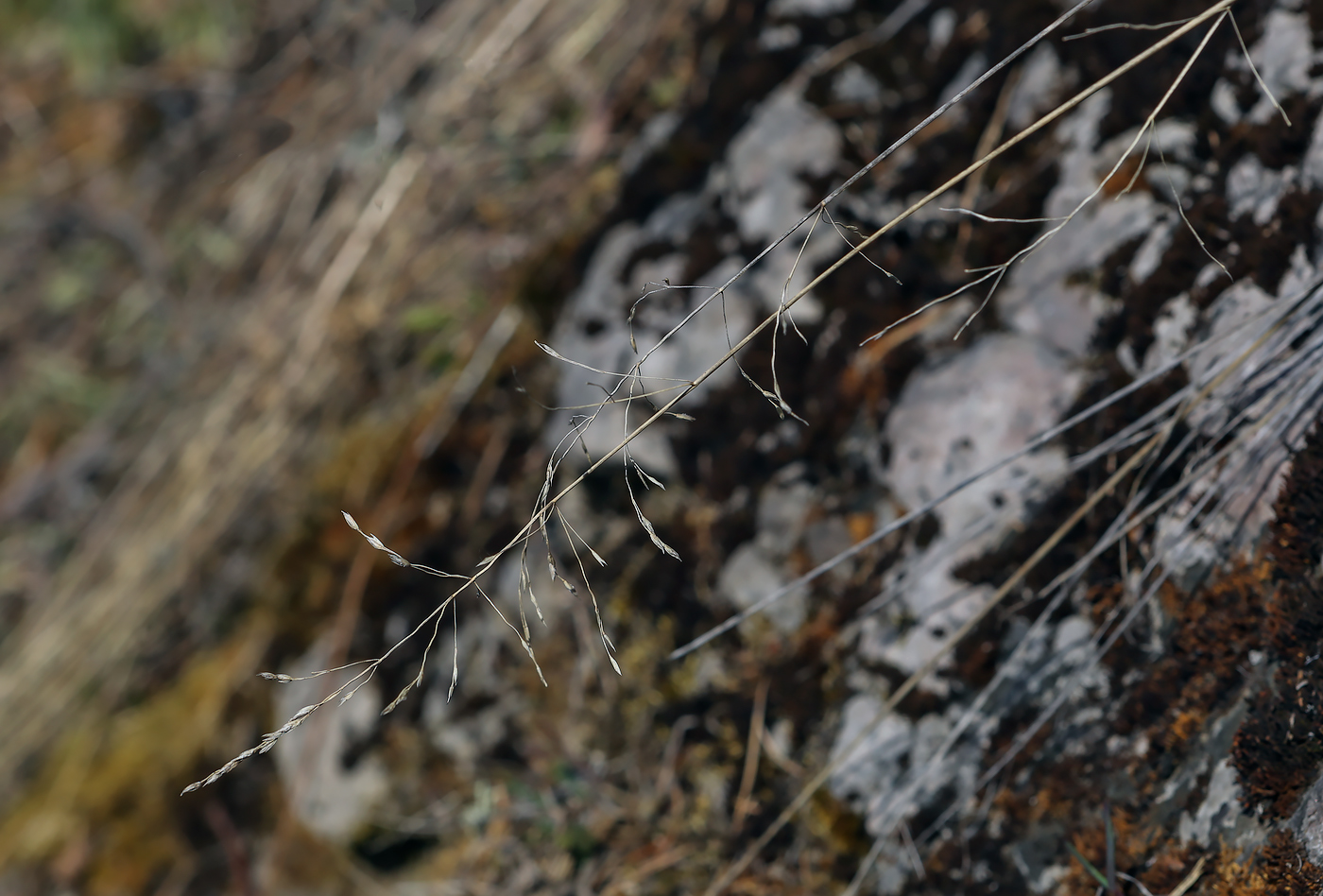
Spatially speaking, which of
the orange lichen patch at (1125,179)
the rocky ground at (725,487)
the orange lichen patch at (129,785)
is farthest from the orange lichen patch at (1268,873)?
the orange lichen patch at (129,785)

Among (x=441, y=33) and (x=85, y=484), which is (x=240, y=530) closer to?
(x=85, y=484)

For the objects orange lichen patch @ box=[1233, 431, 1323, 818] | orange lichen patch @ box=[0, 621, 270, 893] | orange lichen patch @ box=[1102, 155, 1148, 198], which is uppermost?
orange lichen patch @ box=[1102, 155, 1148, 198]

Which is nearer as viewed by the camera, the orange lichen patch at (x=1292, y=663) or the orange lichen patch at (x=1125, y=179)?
the orange lichen patch at (x=1292, y=663)

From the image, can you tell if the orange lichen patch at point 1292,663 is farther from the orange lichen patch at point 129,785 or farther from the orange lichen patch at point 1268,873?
the orange lichen patch at point 129,785

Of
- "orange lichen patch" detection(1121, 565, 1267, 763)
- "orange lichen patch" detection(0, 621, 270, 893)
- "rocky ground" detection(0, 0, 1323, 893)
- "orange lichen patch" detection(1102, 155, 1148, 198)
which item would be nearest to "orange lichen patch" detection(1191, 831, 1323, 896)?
"rocky ground" detection(0, 0, 1323, 893)

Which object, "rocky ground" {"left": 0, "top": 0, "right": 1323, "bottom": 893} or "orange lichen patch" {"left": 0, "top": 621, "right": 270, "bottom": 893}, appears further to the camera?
"orange lichen patch" {"left": 0, "top": 621, "right": 270, "bottom": 893}

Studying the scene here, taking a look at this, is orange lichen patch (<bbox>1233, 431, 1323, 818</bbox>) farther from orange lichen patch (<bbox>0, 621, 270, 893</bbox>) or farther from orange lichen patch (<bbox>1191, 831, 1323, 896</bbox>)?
orange lichen patch (<bbox>0, 621, 270, 893</bbox>)

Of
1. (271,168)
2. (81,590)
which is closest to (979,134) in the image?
(271,168)
